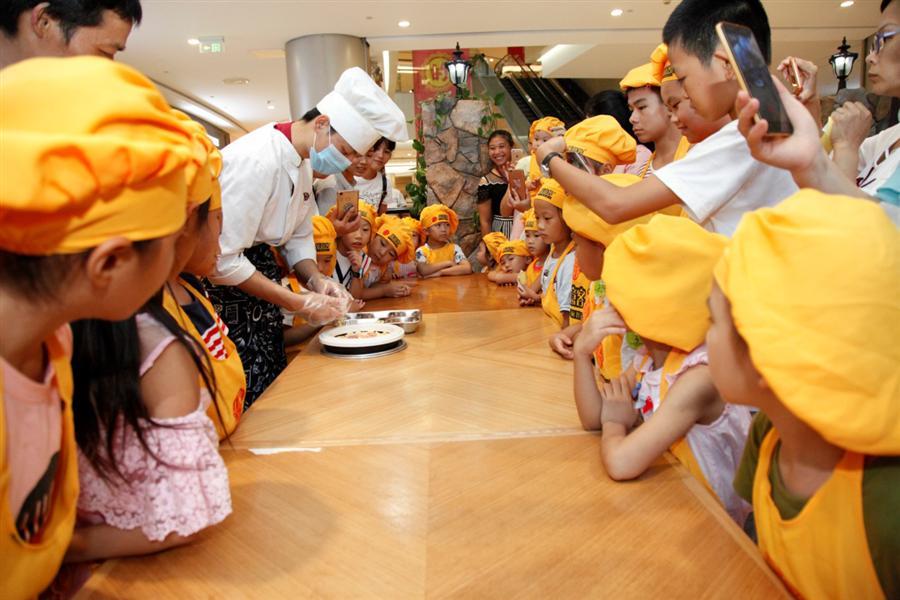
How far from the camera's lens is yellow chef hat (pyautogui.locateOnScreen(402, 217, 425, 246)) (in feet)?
13.7

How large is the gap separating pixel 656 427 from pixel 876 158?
1613 mm

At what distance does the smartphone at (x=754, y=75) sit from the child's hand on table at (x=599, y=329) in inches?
20.5

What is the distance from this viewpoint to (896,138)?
200 cm

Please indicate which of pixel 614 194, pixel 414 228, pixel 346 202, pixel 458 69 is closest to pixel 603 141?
pixel 614 194

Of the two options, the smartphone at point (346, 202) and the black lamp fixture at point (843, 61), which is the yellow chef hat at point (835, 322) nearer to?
the smartphone at point (346, 202)

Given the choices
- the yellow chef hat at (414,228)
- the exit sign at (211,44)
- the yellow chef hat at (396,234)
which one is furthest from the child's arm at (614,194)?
the exit sign at (211,44)

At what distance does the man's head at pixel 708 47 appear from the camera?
1.43m

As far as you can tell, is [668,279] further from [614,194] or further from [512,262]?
[512,262]

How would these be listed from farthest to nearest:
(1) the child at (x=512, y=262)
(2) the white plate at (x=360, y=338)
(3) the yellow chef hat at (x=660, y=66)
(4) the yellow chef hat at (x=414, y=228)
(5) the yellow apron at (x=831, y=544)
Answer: (4) the yellow chef hat at (x=414, y=228)
(1) the child at (x=512, y=262)
(3) the yellow chef hat at (x=660, y=66)
(2) the white plate at (x=360, y=338)
(5) the yellow apron at (x=831, y=544)

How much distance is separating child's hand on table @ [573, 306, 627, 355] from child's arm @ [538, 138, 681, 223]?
315mm

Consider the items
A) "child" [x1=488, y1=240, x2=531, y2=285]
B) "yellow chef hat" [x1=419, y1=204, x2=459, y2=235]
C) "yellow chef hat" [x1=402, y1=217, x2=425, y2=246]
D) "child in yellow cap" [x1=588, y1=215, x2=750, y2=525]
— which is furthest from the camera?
"yellow chef hat" [x1=419, y1=204, x2=459, y2=235]

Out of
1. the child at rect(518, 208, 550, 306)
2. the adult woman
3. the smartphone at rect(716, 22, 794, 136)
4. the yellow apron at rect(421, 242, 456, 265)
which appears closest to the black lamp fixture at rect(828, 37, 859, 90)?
the adult woman

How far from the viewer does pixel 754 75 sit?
107 cm

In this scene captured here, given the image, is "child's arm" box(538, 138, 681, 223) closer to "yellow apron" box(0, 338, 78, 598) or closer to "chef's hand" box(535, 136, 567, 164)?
"chef's hand" box(535, 136, 567, 164)
